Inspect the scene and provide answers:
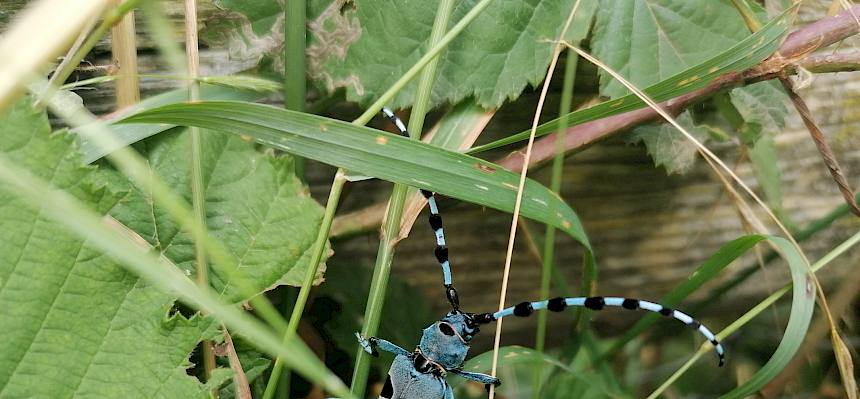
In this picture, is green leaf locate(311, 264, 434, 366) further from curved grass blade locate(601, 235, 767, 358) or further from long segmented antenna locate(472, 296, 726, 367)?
curved grass blade locate(601, 235, 767, 358)

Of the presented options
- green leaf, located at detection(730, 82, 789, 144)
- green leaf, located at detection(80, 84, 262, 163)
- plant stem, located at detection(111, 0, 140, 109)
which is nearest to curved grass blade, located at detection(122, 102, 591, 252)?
green leaf, located at detection(80, 84, 262, 163)

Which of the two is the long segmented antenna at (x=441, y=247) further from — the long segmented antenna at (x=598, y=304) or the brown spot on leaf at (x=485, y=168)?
the brown spot on leaf at (x=485, y=168)

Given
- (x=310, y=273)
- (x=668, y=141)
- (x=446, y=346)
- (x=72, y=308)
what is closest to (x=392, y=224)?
(x=310, y=273)

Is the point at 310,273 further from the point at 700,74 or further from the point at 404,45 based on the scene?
the point at 700,74

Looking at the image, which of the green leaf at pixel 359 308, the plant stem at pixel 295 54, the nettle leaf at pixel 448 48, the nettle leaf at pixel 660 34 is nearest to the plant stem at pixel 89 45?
the plant stem at pixel 295 54

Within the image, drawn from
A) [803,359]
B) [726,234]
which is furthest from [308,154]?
[803,359]
